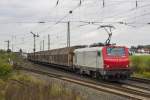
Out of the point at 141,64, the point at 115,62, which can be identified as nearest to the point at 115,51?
the point at 115,62

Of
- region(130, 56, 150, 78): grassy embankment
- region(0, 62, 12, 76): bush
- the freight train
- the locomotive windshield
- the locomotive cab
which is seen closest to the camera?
region(0, 62, 12, 76): bush

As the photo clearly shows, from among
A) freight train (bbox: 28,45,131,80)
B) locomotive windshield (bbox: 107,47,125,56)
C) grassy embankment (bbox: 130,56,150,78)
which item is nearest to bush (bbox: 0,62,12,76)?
freight train (bbox: 28,45,131,80)

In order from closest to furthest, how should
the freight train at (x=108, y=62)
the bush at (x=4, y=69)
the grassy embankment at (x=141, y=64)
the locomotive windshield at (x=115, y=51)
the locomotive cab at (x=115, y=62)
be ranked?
the bush at (x=4, y=69) → the locomotive cab at (x=115, y=62) → the freight train at (x=108, y=62) → the locomotive windshield at (x=115, y=51) → the grassy embankment at (x=141, y=64)

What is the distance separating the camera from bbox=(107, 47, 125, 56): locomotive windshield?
3266 cm

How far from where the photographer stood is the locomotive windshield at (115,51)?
3266 centimetres

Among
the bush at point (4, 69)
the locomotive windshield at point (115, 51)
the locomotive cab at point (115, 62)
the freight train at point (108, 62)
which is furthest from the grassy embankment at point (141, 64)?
the bush at point (4, 69)

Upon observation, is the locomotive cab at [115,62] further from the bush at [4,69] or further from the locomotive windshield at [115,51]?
the bush at [4,69]

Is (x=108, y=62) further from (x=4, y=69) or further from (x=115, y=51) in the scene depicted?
(x=4, y=69)

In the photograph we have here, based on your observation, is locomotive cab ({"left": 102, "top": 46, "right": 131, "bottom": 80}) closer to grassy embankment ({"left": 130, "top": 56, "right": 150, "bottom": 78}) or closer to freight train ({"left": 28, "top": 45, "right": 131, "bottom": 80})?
freight train ({"left": 28, "top": 45, "right": 131, "bottom": 80})

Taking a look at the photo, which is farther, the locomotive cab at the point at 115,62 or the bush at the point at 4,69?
the locomotive cab at the point at 115,62

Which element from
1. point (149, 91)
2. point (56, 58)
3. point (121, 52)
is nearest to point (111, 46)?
point (121, 52)

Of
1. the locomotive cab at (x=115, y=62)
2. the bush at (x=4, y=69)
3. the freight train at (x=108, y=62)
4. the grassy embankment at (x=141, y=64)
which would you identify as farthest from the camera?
the grassy embankment at (x=141, y=64)

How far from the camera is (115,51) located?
3294 centimetres

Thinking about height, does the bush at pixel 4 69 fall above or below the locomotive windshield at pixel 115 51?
below
